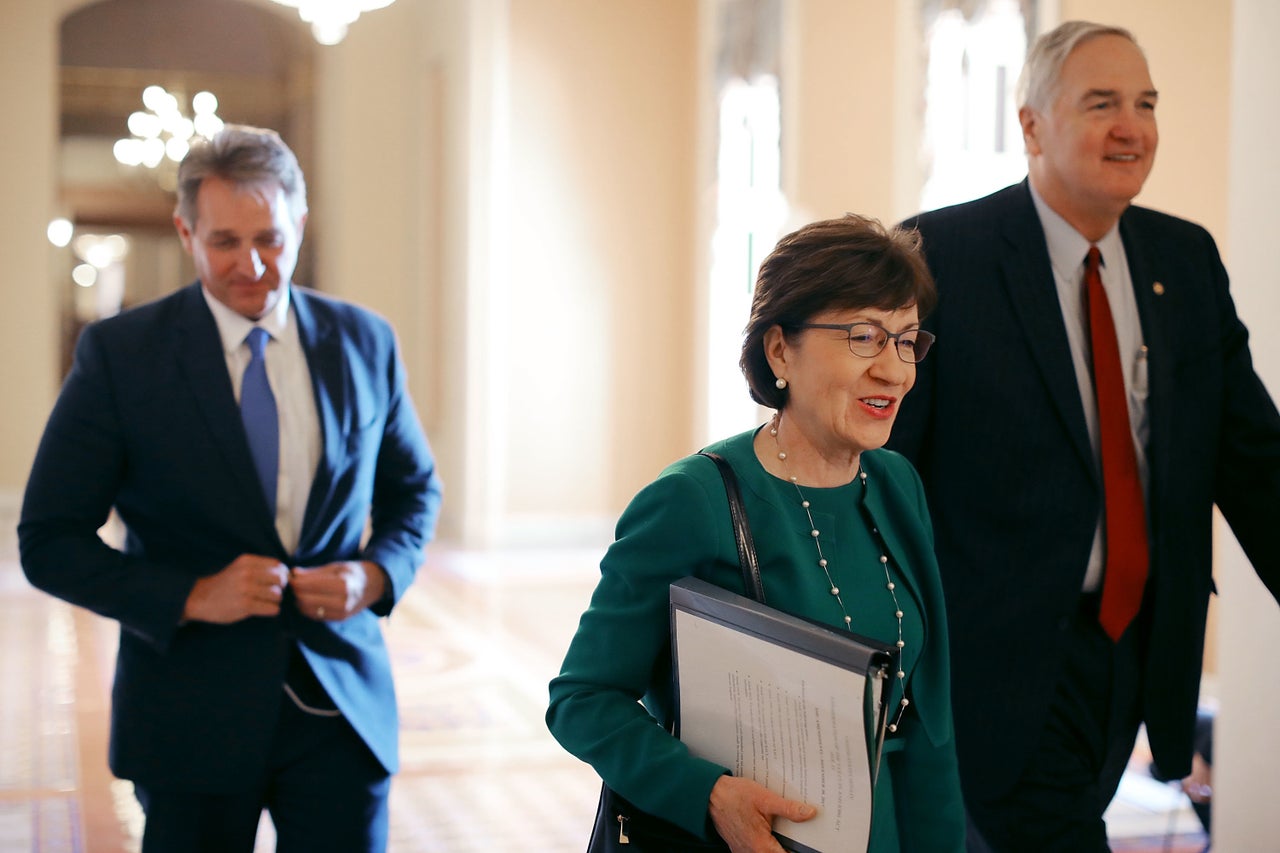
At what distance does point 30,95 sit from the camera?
13.8 meters

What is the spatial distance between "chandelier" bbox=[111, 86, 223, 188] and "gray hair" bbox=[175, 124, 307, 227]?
40.9ft

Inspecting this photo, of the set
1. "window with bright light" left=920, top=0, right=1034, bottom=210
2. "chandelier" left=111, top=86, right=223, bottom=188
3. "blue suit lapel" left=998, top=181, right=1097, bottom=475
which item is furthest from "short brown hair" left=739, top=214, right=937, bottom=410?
"chandelier" left=111, top=86, right=223, bottom=188

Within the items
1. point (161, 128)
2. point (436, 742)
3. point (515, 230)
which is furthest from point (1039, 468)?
point (161, 128)

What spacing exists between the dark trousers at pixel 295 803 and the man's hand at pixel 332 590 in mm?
177

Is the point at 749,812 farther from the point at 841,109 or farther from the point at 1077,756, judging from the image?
the point at 841,109

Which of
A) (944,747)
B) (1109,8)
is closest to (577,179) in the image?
(1109,8)

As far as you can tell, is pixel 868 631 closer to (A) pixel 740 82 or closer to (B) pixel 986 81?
(B) pixel 986 81

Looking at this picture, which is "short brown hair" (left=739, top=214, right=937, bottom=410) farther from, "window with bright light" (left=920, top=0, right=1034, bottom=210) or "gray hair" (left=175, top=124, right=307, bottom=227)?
"window with bright light" (left=920, top=0, right=1034, bottom=210)

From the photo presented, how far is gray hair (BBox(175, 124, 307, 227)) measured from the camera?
2426mm

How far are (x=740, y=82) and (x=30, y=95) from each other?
283 inches

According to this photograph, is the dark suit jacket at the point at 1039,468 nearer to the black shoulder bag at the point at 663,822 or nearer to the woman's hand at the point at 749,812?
the black shoulder bag at the point at 663,822

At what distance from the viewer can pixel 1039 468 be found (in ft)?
8.38

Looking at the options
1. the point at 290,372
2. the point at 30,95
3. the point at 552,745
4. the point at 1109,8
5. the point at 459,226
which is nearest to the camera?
the point at 290,372

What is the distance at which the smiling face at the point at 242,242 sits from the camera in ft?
7.95
